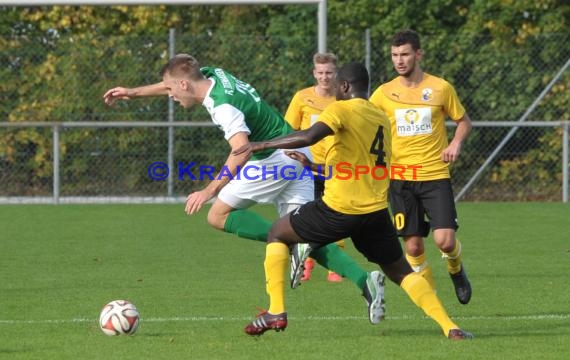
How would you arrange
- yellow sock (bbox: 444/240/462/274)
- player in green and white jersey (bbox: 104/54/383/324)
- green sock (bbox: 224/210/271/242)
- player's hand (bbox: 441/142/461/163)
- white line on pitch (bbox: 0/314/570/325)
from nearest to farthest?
player in green and white jersey (bbox: 104/54/383/324)
white line on pitch (bbox: 0/314/570/325)
green sock (bbox: 224/210/271/242)
player's hand (bbox: 441/142/461/163)
yellow sock (bbox: 444/240/462/274)

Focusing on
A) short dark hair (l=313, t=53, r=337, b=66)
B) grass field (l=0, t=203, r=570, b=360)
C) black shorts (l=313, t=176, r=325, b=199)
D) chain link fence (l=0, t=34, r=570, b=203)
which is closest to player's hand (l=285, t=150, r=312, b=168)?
grass field (l=0, t=203, r=570, b=360)

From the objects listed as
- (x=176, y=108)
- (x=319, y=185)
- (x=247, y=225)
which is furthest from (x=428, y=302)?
(x=176, y=108)

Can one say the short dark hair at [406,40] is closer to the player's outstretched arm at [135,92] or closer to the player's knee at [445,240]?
the player's knee at [445,240]

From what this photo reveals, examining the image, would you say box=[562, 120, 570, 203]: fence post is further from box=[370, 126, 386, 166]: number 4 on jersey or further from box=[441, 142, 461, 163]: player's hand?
box=[370, 126, 386, 166]: number 4 on jersey

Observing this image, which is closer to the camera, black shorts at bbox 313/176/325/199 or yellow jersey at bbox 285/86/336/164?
black shorts at bbox 313/176/325/199

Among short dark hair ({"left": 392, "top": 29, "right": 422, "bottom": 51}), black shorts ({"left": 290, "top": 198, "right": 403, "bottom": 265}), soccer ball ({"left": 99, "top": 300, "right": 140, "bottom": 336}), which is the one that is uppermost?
short dark hair ({"left": 392, "top": 29, "right": 422, "bottom": 51})

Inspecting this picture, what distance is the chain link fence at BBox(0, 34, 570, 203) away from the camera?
64.8ft

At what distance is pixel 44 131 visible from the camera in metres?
20.0

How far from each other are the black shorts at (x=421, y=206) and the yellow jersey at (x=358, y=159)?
187 cm

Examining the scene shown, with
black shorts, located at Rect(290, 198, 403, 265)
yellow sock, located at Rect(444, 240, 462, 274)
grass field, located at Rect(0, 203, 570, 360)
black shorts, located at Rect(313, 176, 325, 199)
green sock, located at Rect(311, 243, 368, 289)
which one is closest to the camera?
grass field, located at Rect(0, 203, 570, 360)

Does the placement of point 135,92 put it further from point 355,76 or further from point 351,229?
point 351,229

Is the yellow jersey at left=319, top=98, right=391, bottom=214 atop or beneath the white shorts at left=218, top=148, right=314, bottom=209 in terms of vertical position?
atop

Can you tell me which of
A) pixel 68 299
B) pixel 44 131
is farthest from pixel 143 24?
pixel 68 299

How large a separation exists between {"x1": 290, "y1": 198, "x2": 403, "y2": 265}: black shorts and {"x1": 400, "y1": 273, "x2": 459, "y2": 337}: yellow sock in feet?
0.67
